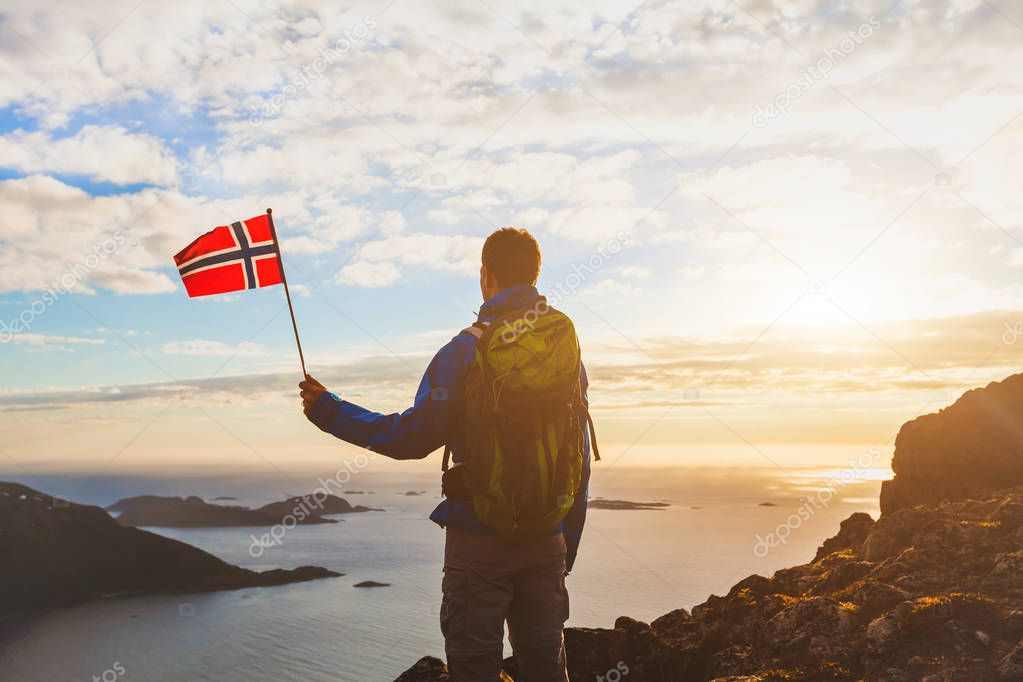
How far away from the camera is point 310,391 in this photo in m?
4.19

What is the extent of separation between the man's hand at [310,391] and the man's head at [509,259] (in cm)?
122

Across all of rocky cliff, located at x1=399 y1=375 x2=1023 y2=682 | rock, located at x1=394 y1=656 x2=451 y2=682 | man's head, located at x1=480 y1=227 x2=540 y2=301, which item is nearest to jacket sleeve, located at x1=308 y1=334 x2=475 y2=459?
man's head, located at x1=480 y1=227 x2=540 y2=301

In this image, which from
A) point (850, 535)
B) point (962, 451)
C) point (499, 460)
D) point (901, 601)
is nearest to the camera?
point (499, 460)

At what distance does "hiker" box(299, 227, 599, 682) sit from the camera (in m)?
3.81

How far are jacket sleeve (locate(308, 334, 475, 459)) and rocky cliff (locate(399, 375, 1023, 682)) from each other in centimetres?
457

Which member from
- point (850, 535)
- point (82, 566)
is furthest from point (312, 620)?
point (850, 535)

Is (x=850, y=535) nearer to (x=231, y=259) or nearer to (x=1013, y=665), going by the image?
(x=1013, y=665)

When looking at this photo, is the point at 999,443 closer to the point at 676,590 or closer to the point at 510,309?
the point at 510,309

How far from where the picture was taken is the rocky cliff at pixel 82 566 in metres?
171

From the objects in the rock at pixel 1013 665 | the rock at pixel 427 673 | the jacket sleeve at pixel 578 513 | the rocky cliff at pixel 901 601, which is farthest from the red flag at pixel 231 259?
the rock at pixel 1013 665

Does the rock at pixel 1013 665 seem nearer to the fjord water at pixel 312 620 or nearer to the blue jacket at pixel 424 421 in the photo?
the blue jacket at pixel 424 421

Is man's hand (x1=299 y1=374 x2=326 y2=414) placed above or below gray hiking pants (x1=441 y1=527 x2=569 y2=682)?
above

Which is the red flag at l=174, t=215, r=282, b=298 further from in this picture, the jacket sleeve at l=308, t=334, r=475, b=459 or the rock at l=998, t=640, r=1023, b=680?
the rock at l=998, t=640, r=1023, b=680

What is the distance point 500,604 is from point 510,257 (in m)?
2.05
